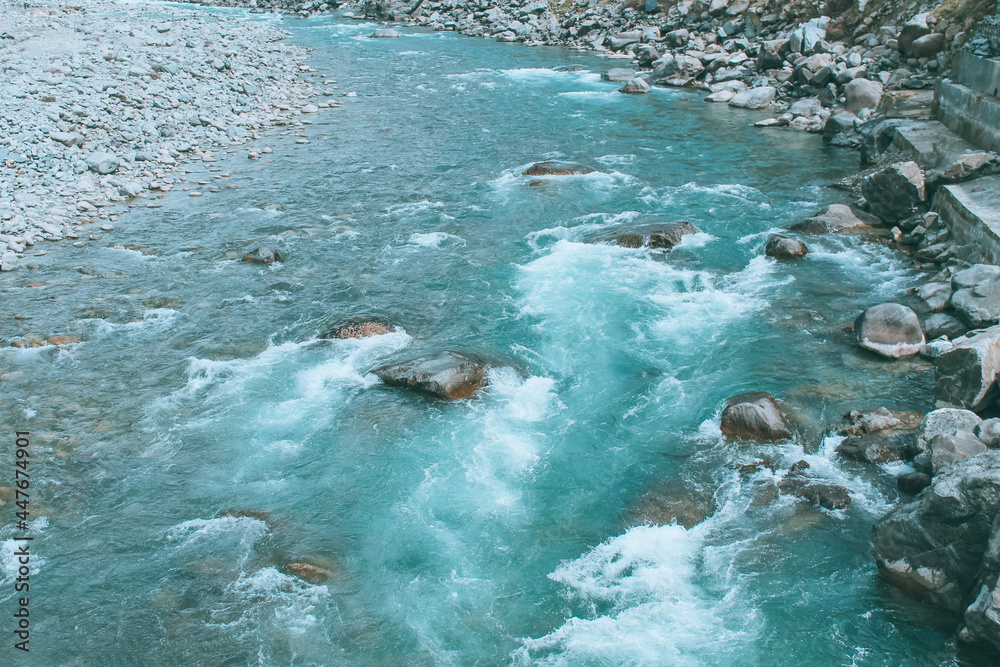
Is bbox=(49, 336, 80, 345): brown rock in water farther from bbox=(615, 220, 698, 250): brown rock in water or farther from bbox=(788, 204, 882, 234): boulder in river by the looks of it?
bbox=(788, 204, 882, 234): boulder in river

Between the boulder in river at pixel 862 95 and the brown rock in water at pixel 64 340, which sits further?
the boulder in river at pixel 862 95

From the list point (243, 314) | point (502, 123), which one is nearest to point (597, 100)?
point (502, 123)

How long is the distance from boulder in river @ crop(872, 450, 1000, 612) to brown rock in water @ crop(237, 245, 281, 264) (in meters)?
10.7

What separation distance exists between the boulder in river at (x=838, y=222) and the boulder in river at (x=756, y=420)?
20.8 ft

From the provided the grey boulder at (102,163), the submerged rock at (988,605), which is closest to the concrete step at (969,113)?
the submerged rock at (988,605)

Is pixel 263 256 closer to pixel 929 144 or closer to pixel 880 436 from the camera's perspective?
pixel 880 436

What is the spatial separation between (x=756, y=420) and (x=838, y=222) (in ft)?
23.1

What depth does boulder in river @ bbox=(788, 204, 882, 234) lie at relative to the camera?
13.9m

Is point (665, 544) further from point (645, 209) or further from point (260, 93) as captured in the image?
point (260, 93)

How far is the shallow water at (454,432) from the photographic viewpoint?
21.8ft

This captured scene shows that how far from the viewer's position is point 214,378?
1021cm

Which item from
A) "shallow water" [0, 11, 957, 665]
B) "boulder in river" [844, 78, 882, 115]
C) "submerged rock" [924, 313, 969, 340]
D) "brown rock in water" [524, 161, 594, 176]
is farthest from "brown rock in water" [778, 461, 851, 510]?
"boulder in river" [844, 78, 882, 115]

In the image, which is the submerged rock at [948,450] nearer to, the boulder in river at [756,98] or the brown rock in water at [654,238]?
the brown rock in water at [654,238]

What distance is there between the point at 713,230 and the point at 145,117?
14822mm
